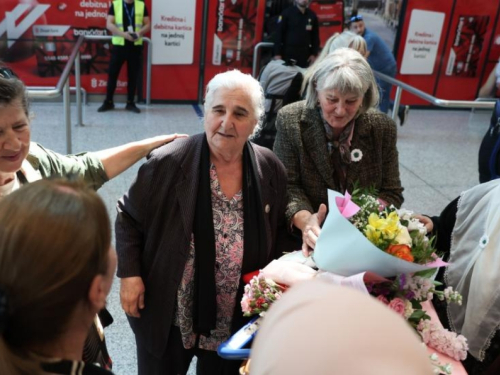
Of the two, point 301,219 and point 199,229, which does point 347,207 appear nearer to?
point 301,219

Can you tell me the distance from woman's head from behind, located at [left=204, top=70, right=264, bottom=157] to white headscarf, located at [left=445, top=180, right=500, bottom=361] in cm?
91

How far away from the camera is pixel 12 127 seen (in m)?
1.50

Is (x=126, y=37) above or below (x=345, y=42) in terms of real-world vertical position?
below

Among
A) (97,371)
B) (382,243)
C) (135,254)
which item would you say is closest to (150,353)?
(135,254)

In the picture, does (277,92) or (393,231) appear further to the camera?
(277,92)

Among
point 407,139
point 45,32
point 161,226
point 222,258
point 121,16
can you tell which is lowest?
point 407,139

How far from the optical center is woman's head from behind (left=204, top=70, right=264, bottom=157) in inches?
71.2

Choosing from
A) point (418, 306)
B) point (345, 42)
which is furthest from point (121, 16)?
point (418, 306)

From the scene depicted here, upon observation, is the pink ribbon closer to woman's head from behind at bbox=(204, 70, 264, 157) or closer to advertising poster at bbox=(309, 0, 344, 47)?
woman's head from behind at bbox=(204, 70, 264, 157)

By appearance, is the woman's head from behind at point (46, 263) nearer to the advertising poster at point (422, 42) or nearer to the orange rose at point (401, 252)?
the orange rose at point (401, 252)

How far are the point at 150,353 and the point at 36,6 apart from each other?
6.04 m

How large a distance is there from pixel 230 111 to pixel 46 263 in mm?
1067

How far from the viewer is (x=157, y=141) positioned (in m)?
1.99

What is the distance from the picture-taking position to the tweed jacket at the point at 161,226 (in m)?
1.76
